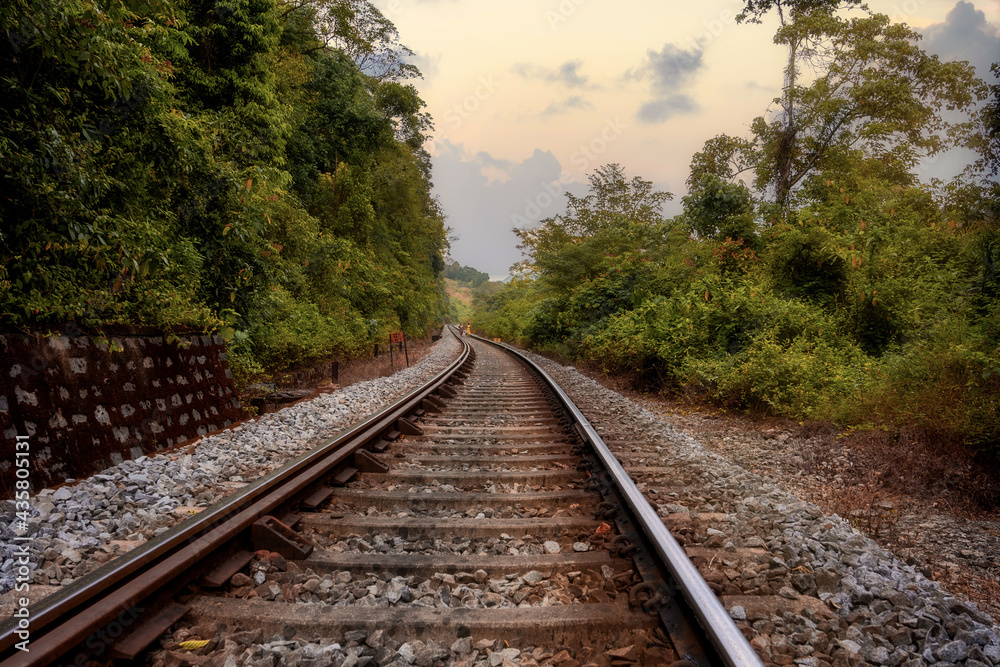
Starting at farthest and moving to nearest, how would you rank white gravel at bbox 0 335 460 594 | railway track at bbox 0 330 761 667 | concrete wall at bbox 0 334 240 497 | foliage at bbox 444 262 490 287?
foliage at bbox 444 262 490 287, concrete wall at bbox 0 334 240 497, white gravel at bbox 0 335 460 594, railway track at bbox 0 330 761 667

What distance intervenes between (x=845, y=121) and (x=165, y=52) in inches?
698

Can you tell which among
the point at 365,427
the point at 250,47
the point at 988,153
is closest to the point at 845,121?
the point at 988,153

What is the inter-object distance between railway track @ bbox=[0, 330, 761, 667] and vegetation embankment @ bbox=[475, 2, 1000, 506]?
2.85 metres

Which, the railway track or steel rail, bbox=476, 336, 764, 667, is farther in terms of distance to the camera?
the railway track

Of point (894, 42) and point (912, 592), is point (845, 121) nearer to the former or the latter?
point (894, 42)

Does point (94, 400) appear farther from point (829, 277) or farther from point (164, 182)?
point (829, 277)

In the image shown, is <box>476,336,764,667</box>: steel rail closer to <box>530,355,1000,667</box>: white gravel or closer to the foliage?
<box>530,355,1000,667</box>: white gravel

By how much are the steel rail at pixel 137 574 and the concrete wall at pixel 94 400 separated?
68.9 inches

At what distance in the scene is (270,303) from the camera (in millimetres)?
7594

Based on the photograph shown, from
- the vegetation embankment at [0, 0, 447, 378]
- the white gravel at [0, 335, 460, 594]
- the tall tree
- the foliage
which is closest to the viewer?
the white gravel at [0, 335, 460, 594]

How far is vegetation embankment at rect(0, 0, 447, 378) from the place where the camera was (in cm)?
357

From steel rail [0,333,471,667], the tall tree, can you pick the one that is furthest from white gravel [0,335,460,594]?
the tall tree

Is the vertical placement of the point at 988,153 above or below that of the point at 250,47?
below

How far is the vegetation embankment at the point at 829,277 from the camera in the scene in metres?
4.51
